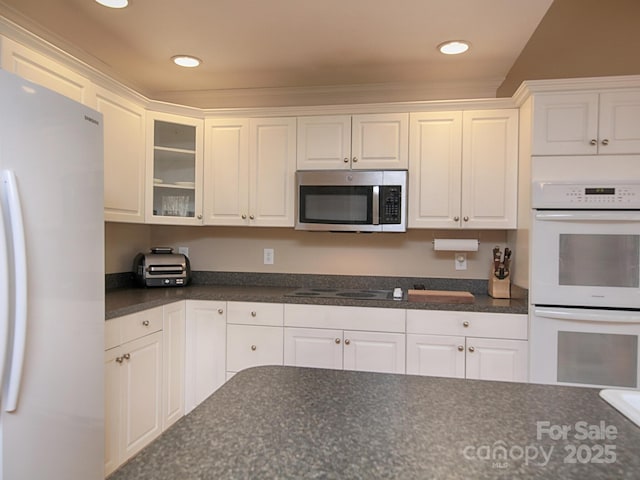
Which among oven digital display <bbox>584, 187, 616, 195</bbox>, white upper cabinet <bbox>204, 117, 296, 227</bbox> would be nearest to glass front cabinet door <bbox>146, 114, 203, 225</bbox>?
white upper cabinet <bbox>204, 117, 296, 227</bbox>

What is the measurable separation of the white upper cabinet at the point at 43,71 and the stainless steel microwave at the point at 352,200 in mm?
1292

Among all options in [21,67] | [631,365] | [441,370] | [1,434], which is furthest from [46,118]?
[631,365]

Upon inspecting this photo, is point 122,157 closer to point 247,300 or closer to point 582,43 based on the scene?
point 247,300

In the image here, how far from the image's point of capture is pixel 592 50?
98.3 inches

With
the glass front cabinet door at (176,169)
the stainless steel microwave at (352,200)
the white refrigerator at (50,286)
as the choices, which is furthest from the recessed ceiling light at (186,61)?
Answer: the white refrigerator at (50,286)

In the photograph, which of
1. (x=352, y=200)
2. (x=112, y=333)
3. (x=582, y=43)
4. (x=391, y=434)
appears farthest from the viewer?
(x=352, y=200)

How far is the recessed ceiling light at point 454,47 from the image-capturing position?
7.40 feet

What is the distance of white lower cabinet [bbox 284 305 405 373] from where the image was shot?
7.73ft

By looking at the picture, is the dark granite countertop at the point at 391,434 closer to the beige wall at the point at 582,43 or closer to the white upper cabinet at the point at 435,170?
the white upper cabinet at the point at 435,170

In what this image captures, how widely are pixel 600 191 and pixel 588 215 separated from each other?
140 millimetres

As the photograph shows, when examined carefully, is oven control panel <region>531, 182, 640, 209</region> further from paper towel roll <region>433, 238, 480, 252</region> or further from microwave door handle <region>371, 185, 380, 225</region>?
microwave door handle <region>371, 185, 380, 225</region>

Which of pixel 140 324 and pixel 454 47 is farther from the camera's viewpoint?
pixel 454 47

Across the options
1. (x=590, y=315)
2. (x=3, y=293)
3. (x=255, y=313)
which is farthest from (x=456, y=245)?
(x=3, y=293)

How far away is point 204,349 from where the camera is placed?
8.34 feet
